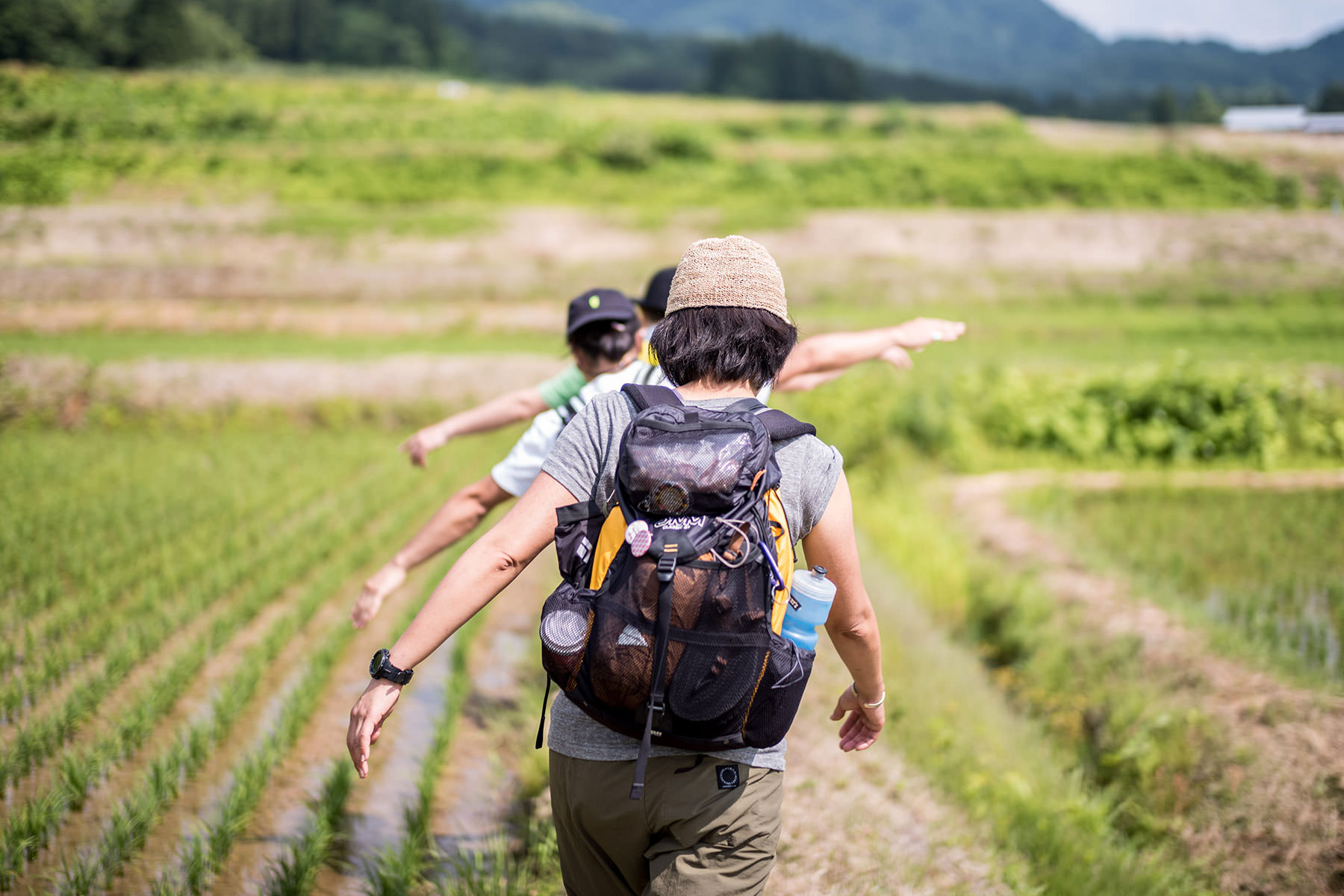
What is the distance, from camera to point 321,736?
451 cm

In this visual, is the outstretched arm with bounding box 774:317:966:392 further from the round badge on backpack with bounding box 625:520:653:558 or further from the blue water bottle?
the round badge on backpack with bounding box 625:520:653:558

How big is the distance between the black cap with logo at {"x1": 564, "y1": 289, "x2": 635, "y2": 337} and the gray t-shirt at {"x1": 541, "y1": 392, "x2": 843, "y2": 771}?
1074 mm

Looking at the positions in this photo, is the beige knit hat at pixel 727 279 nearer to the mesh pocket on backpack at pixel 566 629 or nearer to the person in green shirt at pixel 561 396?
the mesh pocket on backpack at pixel 566 629

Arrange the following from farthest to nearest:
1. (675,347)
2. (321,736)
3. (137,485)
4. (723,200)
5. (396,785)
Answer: (723,200) < (137,485) < (321,736) < (396,785) < (675,347)

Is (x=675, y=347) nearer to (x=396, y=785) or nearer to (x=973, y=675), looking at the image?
(x=396, y=785)

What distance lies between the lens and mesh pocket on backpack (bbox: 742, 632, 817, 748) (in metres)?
1.58

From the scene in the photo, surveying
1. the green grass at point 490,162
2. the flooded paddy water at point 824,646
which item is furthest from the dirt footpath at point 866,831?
the green grass at point 490,162

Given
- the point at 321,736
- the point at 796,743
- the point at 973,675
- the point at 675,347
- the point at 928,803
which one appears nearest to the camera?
the point at 675,347

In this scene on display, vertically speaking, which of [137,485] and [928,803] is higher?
[928,803]

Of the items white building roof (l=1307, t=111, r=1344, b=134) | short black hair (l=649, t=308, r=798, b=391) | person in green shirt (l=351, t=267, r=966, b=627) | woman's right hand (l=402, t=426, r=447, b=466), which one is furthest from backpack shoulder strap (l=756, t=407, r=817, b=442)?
white building roof (l=1307, t=111, r=1344, b=134)

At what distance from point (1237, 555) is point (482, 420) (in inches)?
222

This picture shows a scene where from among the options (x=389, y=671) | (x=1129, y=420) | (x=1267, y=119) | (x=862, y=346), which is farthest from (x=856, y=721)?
(x=1267, y=119)

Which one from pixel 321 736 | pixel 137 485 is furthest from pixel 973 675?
pixel 137 485

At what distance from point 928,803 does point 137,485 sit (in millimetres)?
7930
